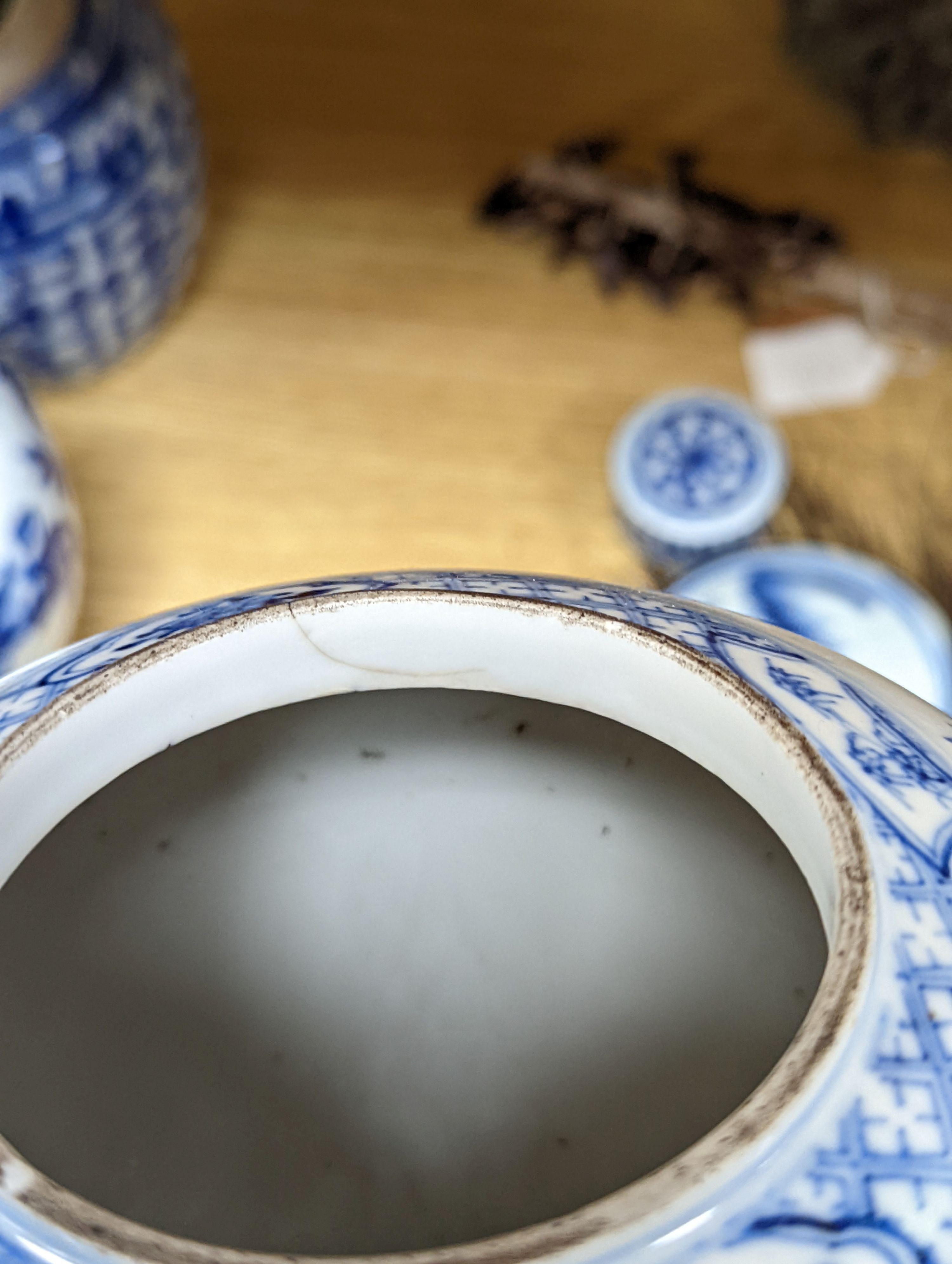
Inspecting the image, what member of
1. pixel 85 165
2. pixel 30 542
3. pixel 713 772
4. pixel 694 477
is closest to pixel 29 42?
pixel 85 165

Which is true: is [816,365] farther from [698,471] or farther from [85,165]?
[85,165]

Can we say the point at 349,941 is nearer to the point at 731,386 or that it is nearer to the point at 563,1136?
the point at 563,1136

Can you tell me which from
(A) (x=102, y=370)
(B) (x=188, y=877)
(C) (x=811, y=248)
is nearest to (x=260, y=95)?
(A) (x=102, y=370)

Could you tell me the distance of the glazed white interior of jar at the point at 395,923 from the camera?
1.05 ft

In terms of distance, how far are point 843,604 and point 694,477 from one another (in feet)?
0.39

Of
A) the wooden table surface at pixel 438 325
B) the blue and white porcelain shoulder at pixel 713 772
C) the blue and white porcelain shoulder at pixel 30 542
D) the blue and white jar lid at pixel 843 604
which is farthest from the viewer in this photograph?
the wooden table surface at pixel 438 325

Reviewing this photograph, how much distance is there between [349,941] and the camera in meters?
0.41

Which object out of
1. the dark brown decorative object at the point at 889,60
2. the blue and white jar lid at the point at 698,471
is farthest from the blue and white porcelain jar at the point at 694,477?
the dark brown decorative object at the point at 889,60

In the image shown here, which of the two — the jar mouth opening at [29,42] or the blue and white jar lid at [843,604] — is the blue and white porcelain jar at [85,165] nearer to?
the jar mouth opening at [29,42]

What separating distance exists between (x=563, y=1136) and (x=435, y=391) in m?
0.58

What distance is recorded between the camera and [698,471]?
30.0 inches

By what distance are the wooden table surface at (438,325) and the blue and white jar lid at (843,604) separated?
Answer: 61 millimetres

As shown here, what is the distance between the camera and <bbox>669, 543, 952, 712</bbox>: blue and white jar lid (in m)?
0.70

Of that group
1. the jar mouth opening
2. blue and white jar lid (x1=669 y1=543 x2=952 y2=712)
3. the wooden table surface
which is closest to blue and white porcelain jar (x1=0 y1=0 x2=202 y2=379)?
the jar mouth opening
